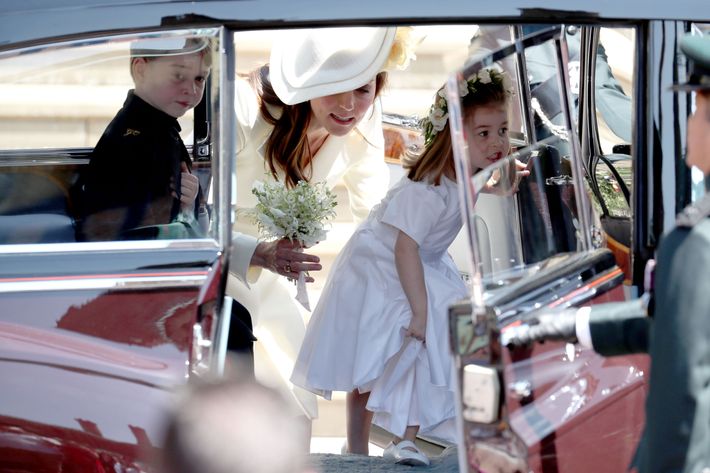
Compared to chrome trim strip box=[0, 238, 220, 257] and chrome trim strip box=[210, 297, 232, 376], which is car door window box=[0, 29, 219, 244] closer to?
chrome trim strip box=[0, 238, 220, 257]

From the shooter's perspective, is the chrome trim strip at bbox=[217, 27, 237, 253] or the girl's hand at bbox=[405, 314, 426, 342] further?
the girl's hand at bbox=[405, 314, 426, 342]

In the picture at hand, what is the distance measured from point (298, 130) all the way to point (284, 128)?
0.17 feet

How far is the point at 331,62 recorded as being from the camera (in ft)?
12.2

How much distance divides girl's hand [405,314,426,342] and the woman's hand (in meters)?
0.37

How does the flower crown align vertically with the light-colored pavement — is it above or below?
above

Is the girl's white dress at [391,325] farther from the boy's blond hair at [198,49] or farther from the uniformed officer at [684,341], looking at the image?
the uniformed officer at [684,341]

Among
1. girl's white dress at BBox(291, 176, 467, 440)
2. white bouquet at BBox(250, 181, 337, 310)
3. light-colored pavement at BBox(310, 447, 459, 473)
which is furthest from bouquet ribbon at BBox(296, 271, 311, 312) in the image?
light-colored pavement at BBox(310, 447, 459, 473)

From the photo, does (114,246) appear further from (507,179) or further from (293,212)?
(293,212)

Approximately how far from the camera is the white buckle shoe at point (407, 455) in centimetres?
371

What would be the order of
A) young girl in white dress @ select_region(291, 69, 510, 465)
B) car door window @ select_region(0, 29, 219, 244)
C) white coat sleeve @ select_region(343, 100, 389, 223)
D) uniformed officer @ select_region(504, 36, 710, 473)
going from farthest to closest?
white coat sleeve @ select_region(343, 100, 389, 223) → young girl in white dress @ select_region(291, 69, 510, 465) → car door window @ select_region(0, 29, 219, 244) → uniformed officer @ select_region(504, 36, 710, 473)

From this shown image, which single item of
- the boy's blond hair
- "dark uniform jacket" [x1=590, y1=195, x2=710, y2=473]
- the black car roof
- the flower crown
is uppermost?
the black car roof

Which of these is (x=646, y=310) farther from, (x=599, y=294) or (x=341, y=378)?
(x=341, y=378)

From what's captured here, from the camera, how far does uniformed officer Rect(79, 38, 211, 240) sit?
8.42ft

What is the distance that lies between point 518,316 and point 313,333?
166cm
